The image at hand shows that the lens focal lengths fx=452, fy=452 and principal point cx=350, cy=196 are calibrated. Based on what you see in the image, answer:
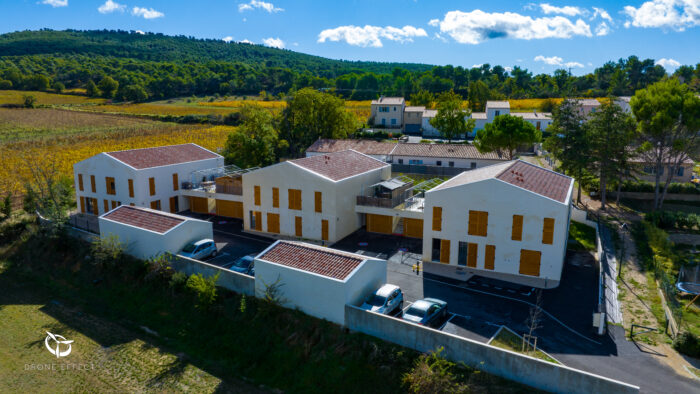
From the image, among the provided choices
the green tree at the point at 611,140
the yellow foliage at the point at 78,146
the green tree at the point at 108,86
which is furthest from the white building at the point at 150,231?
the green tree at the point at 108,86

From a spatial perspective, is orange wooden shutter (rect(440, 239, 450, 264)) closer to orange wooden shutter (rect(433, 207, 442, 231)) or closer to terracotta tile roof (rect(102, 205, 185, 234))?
orange wooden shutter (rect(433, 207, 442, 231))

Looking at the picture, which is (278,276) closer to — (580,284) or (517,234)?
(517,234)

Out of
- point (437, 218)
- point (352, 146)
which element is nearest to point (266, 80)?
point (352, 146)

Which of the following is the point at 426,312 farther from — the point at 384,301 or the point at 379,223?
the point at 379,223

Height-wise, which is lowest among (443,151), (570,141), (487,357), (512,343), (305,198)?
(512,343)

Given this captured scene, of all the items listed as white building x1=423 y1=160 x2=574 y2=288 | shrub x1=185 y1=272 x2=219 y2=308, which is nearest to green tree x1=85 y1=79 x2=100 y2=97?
shrub x1=185 y1=272 x2=219 y2=308

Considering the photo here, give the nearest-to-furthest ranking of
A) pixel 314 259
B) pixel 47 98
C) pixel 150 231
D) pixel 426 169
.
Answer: pixel 314 259 < pixel 150 231 < pixel 426 169 < pixel 47 98

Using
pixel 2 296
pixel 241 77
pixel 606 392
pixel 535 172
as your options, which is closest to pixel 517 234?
pixel 535 172
